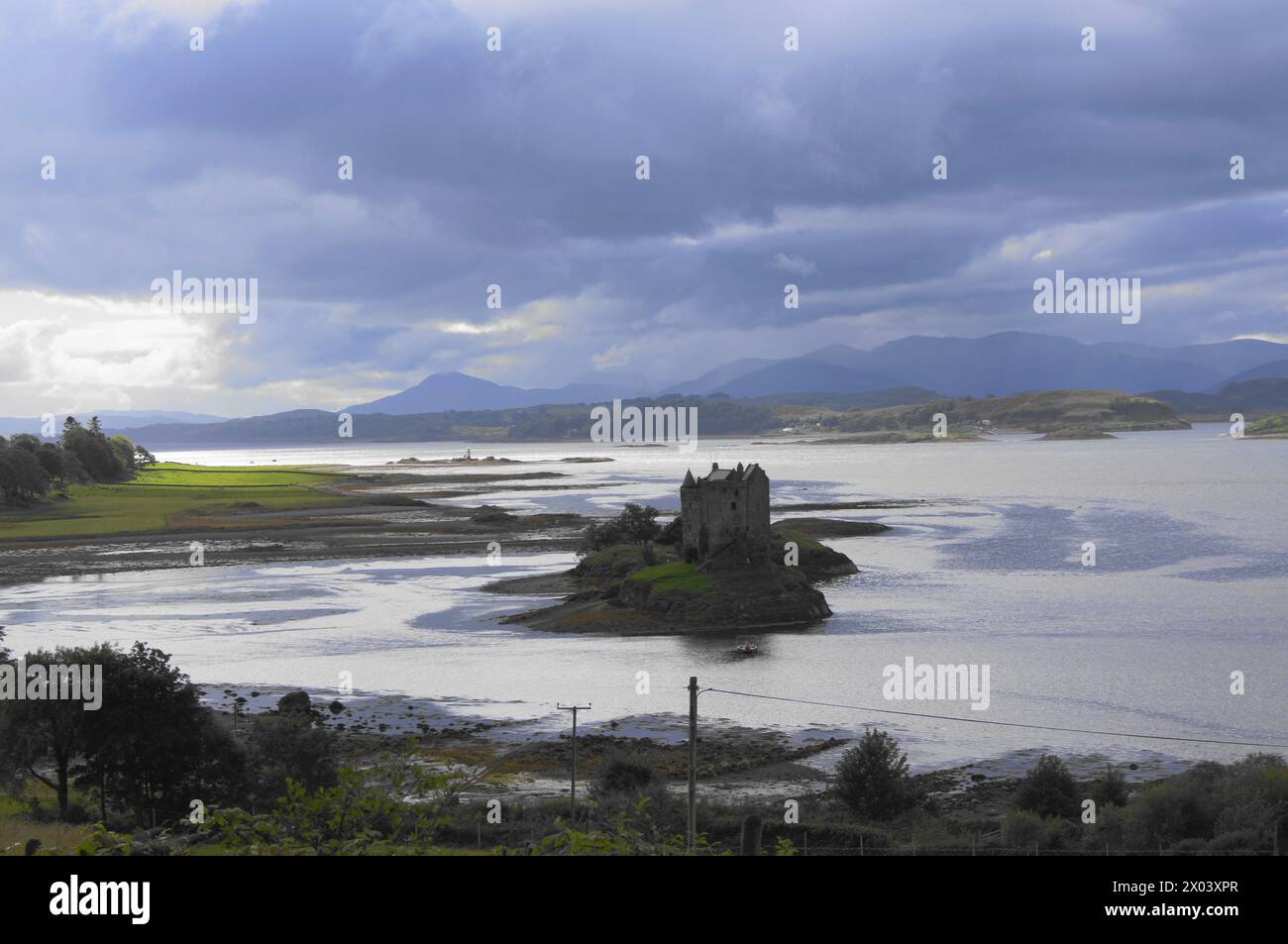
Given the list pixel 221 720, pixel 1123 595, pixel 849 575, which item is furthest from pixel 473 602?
pixel 1123 595

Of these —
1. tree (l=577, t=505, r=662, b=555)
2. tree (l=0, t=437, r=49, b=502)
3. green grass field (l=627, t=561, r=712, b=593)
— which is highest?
tree (l=0, t=437, r=49, b=502)

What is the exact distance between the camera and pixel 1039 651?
60469mm

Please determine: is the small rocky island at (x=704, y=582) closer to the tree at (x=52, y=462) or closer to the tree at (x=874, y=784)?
the tree at (x=874, y=784)

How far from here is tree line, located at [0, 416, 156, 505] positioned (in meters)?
139

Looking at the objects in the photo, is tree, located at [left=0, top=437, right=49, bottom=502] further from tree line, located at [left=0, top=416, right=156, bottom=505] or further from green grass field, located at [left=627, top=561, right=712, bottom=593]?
green grass field, located at [left=627, top=561, right=712, bottom=593]

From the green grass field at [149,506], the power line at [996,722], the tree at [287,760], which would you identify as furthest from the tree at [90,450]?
the tree at [287,760]

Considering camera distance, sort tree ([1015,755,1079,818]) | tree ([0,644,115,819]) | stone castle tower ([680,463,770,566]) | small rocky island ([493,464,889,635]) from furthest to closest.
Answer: stone castle tower ([680,463,770,566])
small rocky island ([493,464,889,635])
tree ([0,644,115,819])
tree ([1015,755,1079,818])

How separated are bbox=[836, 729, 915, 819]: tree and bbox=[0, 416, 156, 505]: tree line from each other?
13152 centimetres

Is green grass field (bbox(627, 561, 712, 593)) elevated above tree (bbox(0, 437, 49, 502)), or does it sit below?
below

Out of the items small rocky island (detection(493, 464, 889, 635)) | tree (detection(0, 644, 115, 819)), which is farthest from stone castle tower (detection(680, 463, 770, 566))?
tree (detection(0, 644, 115, 819))
